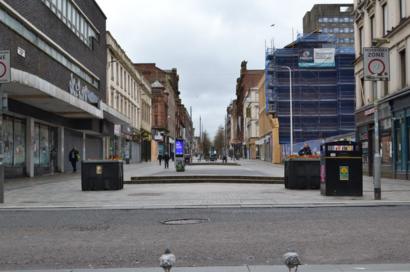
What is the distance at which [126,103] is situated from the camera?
6238 centimetres

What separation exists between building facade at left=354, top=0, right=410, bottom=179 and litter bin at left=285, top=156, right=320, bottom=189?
21.4ft

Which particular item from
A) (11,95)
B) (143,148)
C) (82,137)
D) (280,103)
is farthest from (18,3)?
(143,148)

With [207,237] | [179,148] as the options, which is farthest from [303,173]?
[179,148]

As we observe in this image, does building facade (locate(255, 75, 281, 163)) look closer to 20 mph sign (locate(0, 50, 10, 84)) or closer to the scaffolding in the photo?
the scaffolding

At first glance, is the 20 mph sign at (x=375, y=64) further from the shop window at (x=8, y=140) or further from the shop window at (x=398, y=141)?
the shop window at (x=8, y=140)

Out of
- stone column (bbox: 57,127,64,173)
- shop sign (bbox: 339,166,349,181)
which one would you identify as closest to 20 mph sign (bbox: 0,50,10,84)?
shop sign (bbox: 339,166,349,181)

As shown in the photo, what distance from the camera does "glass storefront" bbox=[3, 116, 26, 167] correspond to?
27.1 meters

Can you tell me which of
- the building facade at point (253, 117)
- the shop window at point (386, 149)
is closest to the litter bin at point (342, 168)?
the shop window at point (386, 149)

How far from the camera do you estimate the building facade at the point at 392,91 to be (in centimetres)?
2545

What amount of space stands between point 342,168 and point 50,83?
1638 cm

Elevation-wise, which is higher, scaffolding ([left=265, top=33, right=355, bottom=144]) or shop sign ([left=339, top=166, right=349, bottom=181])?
scaffolding ([left=265, top=33, right=355, bottom=144])

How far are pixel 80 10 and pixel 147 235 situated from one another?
31.9m

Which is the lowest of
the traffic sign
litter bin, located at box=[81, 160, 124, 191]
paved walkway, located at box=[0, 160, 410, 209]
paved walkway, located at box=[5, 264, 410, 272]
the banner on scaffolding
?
paved walkway, located at box=[5, 264, 410, 272]

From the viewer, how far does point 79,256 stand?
7.64m
